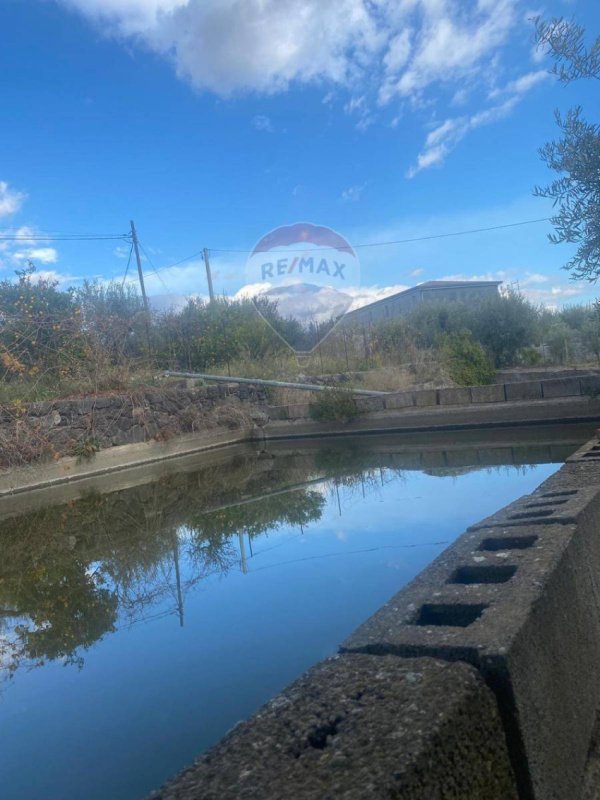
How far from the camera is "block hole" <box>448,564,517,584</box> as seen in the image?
7.66ft

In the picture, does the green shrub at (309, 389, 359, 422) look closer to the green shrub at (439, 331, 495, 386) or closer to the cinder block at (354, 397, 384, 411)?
the cinder block at (354, 397, 384, 411)

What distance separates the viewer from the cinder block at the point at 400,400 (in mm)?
12930

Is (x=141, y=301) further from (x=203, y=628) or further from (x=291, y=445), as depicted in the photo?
(x=203, y=628)

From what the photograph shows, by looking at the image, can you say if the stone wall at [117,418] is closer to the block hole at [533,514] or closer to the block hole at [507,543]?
the block hole at [533,514]

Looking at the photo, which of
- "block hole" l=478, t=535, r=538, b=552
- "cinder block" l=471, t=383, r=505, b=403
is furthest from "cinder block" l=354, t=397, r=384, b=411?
"block hole" l=478, t=535, r=538, b=552

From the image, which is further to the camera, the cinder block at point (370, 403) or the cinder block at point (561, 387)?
the cinder block at point (370, 403)

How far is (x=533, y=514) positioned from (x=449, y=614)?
1251 mm

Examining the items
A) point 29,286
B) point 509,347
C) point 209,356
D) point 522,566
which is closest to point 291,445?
point 209,356

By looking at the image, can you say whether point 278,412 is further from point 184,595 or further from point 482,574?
point 482,574

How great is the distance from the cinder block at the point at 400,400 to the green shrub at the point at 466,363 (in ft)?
9.20

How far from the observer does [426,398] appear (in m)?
12.8

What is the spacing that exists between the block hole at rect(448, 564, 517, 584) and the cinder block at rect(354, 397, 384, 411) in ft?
35.5

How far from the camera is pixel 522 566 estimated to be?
2.23 metres

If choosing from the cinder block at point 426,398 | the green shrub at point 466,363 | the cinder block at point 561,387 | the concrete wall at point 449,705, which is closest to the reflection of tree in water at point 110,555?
the concrete wall at point 449,705
